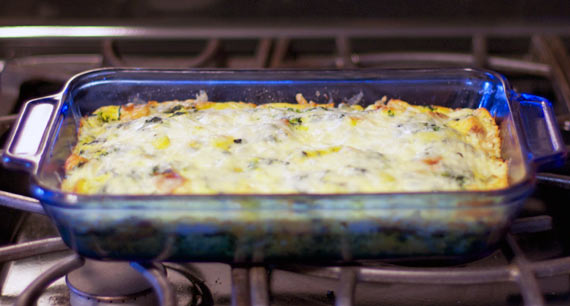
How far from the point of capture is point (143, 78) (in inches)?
46.7

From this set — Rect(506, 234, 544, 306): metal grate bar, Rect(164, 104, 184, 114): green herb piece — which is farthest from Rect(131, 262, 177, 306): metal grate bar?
Rect(506, 234, 544, 306): metal grate bar

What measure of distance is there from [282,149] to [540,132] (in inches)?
16.6

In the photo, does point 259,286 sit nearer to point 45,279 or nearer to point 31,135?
point 45,279

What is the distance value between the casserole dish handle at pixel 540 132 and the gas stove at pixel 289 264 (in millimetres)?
123

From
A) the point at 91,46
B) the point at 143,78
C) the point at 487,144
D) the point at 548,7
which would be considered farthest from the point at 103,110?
the point at 548,7

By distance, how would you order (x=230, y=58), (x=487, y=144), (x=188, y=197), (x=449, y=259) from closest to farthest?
(x=188, y=197)
(x=449, y=259)
(x=487, y=144)
(x=230, y=58)

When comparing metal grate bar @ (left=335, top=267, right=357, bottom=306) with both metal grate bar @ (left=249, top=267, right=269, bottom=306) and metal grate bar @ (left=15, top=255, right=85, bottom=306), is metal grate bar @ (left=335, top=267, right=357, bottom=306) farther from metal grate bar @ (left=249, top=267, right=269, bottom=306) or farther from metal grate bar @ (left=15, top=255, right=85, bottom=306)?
metal grate bar @ (left=15, top=255, right=85, bottom=306)

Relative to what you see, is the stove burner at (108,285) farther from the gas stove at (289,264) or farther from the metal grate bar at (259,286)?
the metal grate bar at (259,286)

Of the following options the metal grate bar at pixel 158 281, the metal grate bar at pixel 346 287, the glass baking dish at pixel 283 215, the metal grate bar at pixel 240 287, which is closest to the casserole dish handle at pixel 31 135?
the glass baking dish at pixel 283 215

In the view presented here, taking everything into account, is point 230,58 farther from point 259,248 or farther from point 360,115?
point 259,248

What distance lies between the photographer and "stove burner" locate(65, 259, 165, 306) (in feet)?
2.90

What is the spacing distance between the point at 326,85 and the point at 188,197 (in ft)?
1.62

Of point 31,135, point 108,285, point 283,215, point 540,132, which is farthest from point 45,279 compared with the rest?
point 540,132

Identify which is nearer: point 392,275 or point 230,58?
point 392,275
